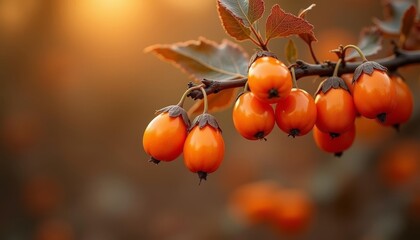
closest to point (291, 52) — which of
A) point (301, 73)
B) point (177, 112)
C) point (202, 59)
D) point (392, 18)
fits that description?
point (301, 73)

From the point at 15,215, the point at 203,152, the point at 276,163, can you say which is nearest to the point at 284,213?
the point at 276,163

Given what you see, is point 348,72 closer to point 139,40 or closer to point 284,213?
point 284,213

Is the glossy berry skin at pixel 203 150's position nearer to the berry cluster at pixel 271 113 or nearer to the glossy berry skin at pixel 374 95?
the berry cluster at pixel 271 113

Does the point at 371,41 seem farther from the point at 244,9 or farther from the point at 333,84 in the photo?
the point at 244,9

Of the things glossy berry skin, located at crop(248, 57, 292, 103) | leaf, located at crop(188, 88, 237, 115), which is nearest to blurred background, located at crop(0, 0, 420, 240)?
leaf, located at crop(188, 88, 237, 115)

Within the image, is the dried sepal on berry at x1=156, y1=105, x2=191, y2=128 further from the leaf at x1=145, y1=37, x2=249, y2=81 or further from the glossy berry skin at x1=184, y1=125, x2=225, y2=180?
the leaf at x1=145, y1=37, x2=249, y2=81
